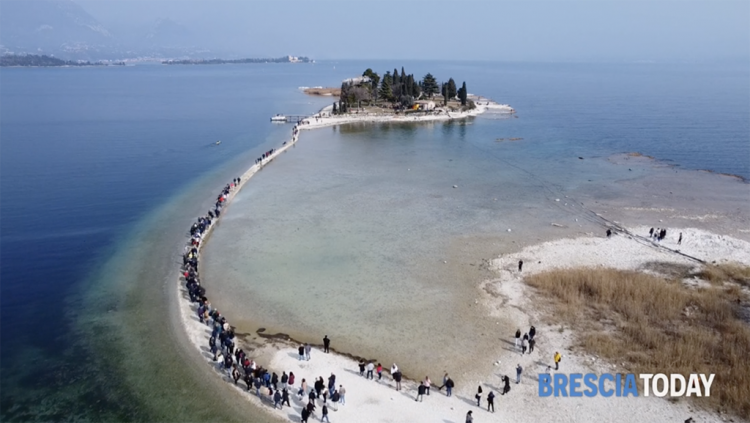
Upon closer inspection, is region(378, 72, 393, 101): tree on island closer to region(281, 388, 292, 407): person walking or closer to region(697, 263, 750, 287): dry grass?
region(697, 263, 750, 287): dry grass

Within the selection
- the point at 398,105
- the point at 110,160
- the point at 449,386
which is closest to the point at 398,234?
the point at 449,386

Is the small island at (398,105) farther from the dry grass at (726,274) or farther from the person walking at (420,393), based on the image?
the person walking at (420,393)

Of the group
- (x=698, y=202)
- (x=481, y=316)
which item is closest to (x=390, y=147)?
(x=698, y=202)

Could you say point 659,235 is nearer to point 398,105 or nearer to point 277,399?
point 277,399

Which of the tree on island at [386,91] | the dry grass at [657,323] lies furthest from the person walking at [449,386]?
the tree on island at [386,91]

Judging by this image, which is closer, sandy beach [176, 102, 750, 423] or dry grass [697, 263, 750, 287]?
sandy beach [176, 102, 750, 423]

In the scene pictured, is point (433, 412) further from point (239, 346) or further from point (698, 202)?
point (698, 202)

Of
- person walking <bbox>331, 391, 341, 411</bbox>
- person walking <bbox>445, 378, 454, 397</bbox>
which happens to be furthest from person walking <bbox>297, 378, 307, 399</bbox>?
person walking <bbox>445, 378, 454, 397</bbox>
